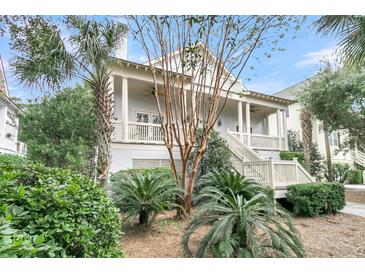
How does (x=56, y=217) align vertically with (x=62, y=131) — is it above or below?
below

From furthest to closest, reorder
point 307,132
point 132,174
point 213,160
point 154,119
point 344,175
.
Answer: point 307,132 < point 344,175 < point 154,119 < point 213,160 < point 132,174

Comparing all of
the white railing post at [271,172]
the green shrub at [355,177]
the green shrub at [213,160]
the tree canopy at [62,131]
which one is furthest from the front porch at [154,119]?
the green shrub at [355,177]

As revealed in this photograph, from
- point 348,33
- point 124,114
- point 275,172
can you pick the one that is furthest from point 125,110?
point 348,33

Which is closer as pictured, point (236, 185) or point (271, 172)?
point (236, 185)

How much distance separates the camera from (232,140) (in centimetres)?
925

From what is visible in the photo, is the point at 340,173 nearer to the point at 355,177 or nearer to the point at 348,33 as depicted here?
the point at 355,177

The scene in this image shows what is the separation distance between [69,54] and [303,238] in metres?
5.81

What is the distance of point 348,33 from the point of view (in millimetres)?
3668

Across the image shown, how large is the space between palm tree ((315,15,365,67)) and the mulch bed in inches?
119

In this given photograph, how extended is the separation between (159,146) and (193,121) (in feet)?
11.5

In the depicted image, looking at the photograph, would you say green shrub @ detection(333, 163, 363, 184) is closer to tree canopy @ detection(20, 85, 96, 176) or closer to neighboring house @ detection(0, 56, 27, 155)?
tree canopy @ detection(20, 85, 96, 176)

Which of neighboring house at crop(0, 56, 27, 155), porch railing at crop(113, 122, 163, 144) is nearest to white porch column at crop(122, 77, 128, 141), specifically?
porch railing at crop(113, 122, 163, 144)

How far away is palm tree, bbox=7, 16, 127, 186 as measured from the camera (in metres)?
4.51

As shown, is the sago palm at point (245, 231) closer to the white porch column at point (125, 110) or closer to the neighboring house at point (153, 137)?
the neighboring house at point (153, 137)
